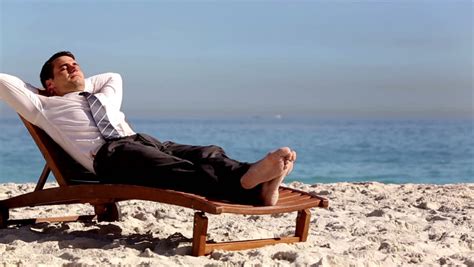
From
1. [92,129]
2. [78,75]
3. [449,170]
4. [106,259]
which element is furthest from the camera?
[449,170]

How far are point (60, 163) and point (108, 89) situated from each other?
26.3 inches

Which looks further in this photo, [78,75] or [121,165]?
[78,75]

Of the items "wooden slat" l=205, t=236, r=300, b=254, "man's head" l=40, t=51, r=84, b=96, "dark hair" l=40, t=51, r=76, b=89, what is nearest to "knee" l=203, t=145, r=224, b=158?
"wooden slat" l=205, t=236, r=300, b=254

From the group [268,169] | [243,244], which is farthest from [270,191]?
[243,244]

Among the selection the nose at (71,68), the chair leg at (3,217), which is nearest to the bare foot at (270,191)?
the nose at (71,68)

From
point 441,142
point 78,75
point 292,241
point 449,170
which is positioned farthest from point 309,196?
point 441,142

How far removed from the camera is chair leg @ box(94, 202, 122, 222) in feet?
17.4

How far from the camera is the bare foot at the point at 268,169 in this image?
12.4 feet

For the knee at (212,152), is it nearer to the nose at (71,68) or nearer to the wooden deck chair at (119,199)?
the wooden deck chair at (119,199)

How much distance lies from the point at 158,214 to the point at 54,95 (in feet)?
4.24

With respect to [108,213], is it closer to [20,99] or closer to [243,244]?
[20,99]

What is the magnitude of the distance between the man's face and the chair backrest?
0.31 meters

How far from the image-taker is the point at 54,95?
5.06 metres

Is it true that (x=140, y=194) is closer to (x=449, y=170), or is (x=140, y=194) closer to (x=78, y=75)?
(x=78, y=75)
